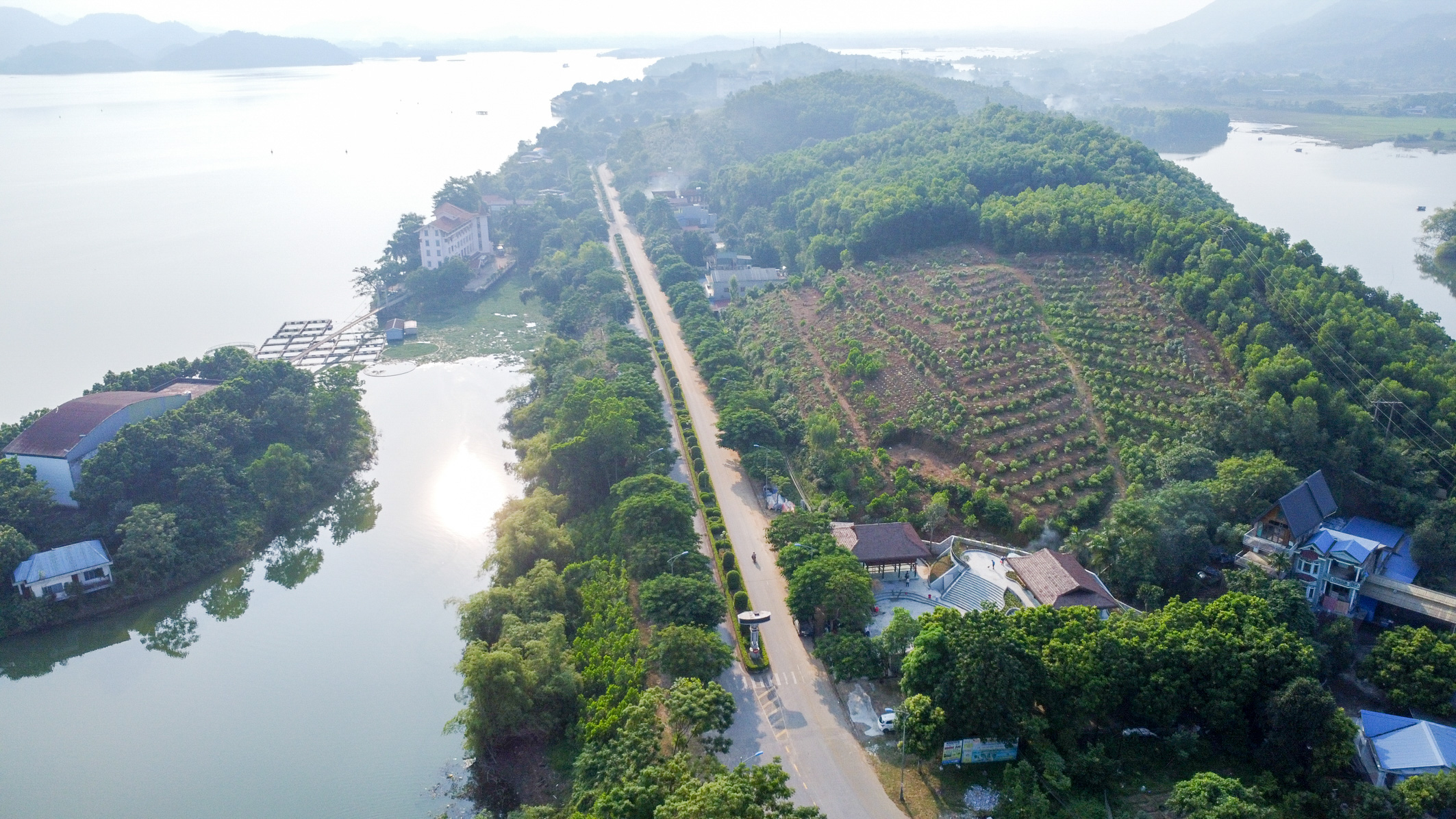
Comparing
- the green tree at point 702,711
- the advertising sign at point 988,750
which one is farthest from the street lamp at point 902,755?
the green tree at point 702,711

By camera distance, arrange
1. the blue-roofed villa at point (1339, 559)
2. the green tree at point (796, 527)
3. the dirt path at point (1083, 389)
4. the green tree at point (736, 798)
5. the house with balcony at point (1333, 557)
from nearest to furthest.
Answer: the green tree at point (736, 798)
the blue-roofed villa at point (1339, 559)
the house with balcony at point (1333, 557)
the green tree at point (796, 527)
the dirt path at point (1083, 389)

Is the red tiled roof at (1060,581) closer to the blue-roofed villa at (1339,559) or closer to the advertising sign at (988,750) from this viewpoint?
the blue-roofed villa at (1339,559)

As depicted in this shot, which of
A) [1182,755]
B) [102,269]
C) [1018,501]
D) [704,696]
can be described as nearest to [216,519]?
[704,696]

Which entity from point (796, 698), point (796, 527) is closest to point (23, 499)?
point (796, 527)

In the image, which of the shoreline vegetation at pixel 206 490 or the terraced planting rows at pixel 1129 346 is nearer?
the shoreline vegetation at pixel 206 490

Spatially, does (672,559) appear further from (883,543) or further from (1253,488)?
(1253,488)

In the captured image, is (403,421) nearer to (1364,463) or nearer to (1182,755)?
(1182,755)
